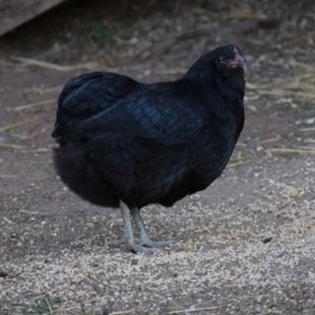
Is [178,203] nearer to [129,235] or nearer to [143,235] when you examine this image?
[143,235]

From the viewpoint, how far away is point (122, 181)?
234 inches

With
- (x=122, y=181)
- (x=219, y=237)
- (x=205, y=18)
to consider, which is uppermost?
(x=122, y=181)

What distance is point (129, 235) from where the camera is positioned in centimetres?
617

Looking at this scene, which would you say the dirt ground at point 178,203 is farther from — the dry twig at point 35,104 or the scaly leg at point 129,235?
the scaly leg at point 129,235

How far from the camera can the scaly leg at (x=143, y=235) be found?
618 cm

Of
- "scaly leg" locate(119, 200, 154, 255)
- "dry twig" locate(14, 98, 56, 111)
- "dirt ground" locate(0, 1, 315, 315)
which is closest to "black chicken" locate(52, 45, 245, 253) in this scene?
"scaly leg" locate(119, 200, 154, 255)

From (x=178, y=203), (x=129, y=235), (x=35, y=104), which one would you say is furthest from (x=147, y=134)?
(x=35, y=104)

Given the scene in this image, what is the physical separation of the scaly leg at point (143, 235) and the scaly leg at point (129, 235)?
0.21ft

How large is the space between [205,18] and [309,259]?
19.1ft

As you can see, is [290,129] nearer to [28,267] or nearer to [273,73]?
[273,73]

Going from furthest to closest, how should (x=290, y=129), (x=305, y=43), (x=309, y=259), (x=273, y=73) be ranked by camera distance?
(x=305, y=43) → (x=273, y=73) → (x=290, y=129) → (x=309, y=259)

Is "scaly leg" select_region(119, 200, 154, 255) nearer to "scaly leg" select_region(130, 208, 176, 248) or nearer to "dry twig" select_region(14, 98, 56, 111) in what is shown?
"scaly leg" select_region(130, 208, 176, 248)

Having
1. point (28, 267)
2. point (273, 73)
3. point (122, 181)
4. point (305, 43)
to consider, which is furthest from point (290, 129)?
point (28, 267)

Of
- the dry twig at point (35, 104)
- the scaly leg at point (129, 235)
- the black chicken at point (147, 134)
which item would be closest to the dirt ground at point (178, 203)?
the dry twig at point (35, 104)
